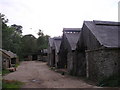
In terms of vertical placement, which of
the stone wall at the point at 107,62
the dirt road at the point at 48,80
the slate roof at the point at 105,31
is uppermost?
the slate roof at the point at 105,31

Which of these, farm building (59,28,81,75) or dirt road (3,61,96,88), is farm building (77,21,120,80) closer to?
dirt road (3,61,96,88)

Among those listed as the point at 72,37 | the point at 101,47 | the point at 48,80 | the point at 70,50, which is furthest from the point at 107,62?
the point at 72,37

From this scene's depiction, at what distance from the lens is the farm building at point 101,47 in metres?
16.9

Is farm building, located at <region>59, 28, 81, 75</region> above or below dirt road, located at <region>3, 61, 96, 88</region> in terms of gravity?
above

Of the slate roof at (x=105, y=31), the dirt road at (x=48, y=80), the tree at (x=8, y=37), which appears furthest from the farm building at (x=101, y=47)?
the tree at (x=8, y=37)

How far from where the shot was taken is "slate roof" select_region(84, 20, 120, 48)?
57.1ft

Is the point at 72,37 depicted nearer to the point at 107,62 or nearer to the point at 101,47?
the point at 101,47

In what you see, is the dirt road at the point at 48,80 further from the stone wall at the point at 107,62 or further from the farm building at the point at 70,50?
the farm building at the point at 70,50

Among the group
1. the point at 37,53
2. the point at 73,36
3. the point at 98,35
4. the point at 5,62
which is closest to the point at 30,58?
the point at 37,53

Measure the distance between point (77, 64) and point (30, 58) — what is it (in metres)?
53.7

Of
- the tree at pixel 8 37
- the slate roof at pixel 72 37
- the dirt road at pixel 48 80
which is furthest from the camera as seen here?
the tree at pixel 8 37

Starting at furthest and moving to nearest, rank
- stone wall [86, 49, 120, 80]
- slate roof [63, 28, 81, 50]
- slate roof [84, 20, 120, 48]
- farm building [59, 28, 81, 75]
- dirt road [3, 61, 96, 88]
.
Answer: slate roof [63, 28, 81, 50], farm building [59, 28, 81, 75], slate roof [84, 20, 120, 48], stone wall [86, 49, 120, 80], dirt road [3, 61, 96, 88]

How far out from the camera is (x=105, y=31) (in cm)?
1959

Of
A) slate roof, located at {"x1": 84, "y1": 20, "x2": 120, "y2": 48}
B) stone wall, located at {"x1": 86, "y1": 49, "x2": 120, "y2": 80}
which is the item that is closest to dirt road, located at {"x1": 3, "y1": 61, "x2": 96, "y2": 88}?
stone wall, located at {"x1": 86, "y1": 49, "x2": 120, "y2": 80}
